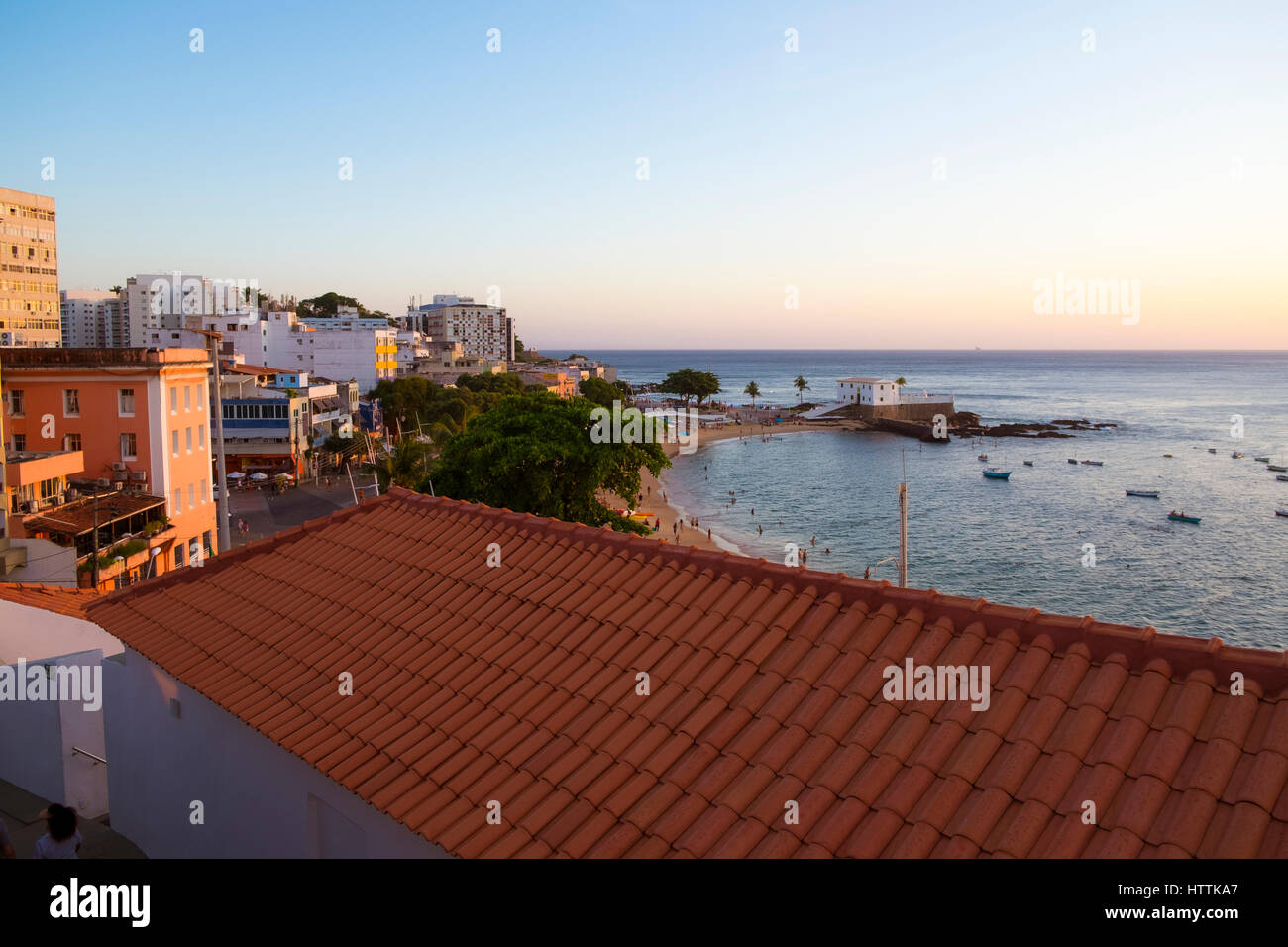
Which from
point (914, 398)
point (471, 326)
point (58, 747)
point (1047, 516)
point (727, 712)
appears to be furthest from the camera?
point (471, 326)

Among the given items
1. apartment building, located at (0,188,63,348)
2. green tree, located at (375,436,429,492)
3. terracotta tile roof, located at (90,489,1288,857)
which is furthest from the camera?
apartment building, located at (0,188,63,348)

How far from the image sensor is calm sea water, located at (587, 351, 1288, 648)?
43219 millimetres

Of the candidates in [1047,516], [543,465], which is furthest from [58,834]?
[1047,516]

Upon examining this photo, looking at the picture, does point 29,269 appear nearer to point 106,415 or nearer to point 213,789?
point 106,415

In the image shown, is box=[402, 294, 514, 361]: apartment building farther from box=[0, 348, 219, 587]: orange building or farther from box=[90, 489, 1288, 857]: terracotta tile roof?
box=[90, 489, 1288, 857]: terracotta tile roof

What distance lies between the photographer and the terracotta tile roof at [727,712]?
4.62 m

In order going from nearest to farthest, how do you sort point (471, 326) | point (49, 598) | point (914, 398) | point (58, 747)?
1. point (58, 747)
2. point (49, 598)
3. point (914, 398)
4. point (471, 326)

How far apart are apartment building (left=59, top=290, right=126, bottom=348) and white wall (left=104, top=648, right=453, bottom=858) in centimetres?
14558

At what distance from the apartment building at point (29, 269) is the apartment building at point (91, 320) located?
4013 cm

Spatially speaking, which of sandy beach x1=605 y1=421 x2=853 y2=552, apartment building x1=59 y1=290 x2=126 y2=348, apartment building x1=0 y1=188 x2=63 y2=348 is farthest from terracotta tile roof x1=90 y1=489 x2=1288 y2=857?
apartment building x1=59 y1=290 x2=126 y2=348

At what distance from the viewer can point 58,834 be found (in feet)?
20.2

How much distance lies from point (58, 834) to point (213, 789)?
3256mm
